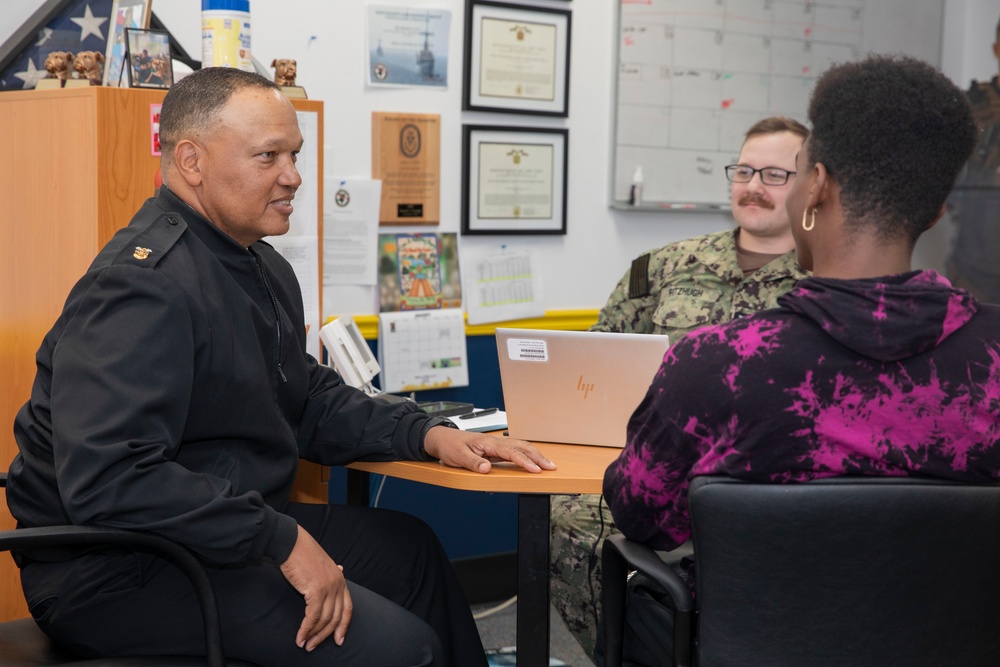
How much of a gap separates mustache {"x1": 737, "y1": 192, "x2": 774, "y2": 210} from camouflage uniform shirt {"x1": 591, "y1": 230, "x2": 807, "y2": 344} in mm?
102

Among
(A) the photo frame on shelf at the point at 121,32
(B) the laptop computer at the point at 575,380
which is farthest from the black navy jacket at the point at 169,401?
(A) the photo frame on shelf at the point at 121,32

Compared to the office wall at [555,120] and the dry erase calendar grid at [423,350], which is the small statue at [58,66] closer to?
the office wall at [555,120]

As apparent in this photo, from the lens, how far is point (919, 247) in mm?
4223

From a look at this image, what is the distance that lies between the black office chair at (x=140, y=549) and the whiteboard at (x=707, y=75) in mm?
2359

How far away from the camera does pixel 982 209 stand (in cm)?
400

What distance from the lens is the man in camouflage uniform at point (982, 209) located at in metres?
3.96

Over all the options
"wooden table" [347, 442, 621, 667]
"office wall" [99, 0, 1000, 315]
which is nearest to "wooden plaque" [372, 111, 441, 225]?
"office wall" [99, 0, 1000, 315]

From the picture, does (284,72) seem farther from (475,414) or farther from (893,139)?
(893,139)

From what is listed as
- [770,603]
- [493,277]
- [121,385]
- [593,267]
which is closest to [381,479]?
[493,277]

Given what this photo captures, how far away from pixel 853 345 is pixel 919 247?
3176mm

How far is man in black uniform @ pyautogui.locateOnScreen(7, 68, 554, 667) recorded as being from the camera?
5.15ft

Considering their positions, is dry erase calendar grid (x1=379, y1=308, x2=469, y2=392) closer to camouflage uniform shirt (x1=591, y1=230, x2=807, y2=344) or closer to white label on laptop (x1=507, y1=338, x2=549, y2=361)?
camouflage uniform shirt (x1=591, y1=230, x2=807, y2=344)

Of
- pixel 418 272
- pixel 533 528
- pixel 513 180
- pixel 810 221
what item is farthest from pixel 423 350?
pixel 810 221

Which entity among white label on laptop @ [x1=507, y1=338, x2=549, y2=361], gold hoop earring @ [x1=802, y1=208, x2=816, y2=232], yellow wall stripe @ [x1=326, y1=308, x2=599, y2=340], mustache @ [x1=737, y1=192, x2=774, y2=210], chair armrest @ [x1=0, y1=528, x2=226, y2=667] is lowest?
chair armrest @ [x1=0, y1=528, x2=226, y2=667]
